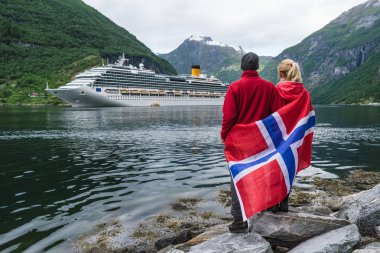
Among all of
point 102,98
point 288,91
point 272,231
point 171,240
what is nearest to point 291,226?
point 272,231

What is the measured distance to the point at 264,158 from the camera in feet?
25.5

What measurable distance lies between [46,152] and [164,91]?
13518 cm

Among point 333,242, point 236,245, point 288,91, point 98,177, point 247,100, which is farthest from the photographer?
point 98,177

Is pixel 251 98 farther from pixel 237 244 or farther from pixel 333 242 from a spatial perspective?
pixel 333 242

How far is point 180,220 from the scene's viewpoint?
13.0 m

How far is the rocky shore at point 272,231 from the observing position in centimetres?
745

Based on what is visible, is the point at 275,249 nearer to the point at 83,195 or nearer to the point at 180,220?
the point at 180,220

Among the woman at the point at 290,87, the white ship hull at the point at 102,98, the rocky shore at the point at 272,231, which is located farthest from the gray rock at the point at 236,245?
the white ship hull at the point at 102,98

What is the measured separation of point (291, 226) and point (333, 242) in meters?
1.00

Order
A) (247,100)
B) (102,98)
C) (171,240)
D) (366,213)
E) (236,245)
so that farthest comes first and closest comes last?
(102,98) < (171,240) < (366,213) < (247,100) < (236,245)

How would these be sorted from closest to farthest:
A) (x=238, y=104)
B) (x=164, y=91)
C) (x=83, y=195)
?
(x=238, y=104) → (x=83, y=195) → (x=164, y=91)

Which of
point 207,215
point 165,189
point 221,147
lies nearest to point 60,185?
point 165,189

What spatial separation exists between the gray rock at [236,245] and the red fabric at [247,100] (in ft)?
7.20

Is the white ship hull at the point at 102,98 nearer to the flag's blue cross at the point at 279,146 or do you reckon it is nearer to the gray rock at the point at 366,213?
the gray rock at the point at 366,213
